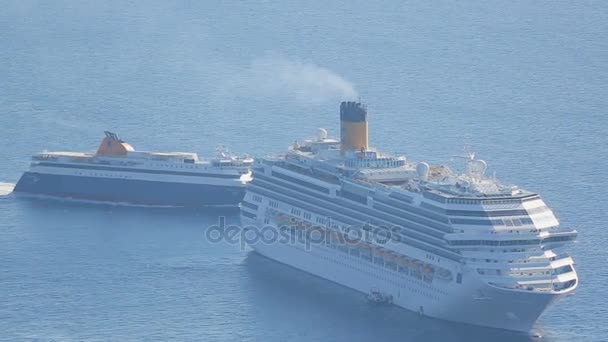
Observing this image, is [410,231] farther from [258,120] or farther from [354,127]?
[258,120]

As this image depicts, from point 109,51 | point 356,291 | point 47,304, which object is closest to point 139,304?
point 47,304

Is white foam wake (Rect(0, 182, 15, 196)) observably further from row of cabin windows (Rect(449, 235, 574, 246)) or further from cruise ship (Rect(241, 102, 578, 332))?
row of cabin windows (Rect(449, 235, 574, 246))

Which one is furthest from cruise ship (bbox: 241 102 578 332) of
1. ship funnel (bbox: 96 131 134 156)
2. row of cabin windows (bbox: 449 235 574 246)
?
ship funnel (bbox: 96 131 134 156)

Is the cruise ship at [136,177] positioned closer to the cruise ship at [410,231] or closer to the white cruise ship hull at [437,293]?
the cruise ship at [410,231]

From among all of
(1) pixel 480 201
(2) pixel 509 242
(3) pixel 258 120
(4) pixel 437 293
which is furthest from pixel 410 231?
(3) pixel 258 120

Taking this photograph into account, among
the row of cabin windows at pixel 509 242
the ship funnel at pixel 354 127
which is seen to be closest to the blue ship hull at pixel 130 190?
the ship funnel at pixel 354 127
